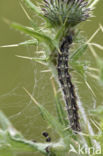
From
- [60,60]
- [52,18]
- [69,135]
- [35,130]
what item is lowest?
[35,130]

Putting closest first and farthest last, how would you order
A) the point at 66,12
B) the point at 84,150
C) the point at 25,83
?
the point at 84,150, the point at 66,12, the point at 25,83

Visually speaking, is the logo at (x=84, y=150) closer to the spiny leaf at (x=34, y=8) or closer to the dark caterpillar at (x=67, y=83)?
the dark caterpillar at (x=67, y=83)

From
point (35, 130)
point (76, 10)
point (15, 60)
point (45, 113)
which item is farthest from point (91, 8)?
point (15, 60)

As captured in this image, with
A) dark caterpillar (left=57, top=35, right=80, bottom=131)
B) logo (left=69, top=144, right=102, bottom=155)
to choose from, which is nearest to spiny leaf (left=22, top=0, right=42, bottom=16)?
dark caterpillar (left=57, top=35, right=80, bottom=131)

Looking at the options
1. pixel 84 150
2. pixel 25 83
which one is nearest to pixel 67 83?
pixel 84 150

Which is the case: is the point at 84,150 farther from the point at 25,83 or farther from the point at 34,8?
the point at 25,83

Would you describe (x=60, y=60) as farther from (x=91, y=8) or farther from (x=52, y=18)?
(x=91, y=8)
